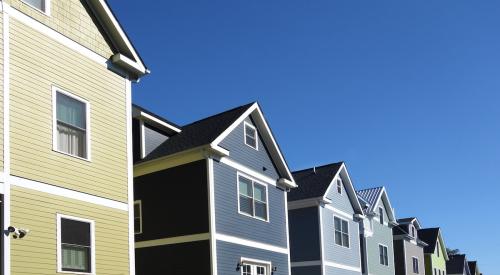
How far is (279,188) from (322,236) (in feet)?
19.4

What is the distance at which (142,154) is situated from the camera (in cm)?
2575

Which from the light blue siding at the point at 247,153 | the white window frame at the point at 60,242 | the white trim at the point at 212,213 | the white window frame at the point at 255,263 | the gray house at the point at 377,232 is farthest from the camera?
the gray house at the point at 377,232

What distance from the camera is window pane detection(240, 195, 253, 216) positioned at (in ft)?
85.3

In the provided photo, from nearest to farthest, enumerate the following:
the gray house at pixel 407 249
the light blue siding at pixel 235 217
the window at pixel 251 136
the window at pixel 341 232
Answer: the light blue siding at pixel 235 217 → the window at pixel 251 136 → the window at pixel 341 232 → the gray house at pixel 407 249

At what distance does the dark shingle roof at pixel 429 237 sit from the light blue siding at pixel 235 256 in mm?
35845

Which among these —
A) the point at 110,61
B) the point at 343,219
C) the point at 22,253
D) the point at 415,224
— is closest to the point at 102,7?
the point at 110,61

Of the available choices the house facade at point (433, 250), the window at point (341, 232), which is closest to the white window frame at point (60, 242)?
the window at point (341, 232)

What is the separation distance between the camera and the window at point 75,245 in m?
16.0

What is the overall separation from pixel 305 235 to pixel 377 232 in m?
10.5

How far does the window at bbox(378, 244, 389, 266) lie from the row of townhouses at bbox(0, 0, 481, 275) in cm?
361

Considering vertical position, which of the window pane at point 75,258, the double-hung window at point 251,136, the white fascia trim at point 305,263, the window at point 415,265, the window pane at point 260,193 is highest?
the double-hung window at point 251,136

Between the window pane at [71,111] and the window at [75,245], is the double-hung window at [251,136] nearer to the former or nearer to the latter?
the window pane at [71,111]

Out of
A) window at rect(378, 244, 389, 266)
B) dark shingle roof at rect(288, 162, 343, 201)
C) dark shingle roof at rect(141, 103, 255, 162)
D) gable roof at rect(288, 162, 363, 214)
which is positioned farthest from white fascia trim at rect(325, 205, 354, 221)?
dark shingle roof at rect(141, 103, 255, 162)

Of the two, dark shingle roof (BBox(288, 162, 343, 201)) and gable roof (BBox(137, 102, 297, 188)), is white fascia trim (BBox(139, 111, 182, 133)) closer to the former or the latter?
gable roof (BBox(137, 102, 297, 188))
